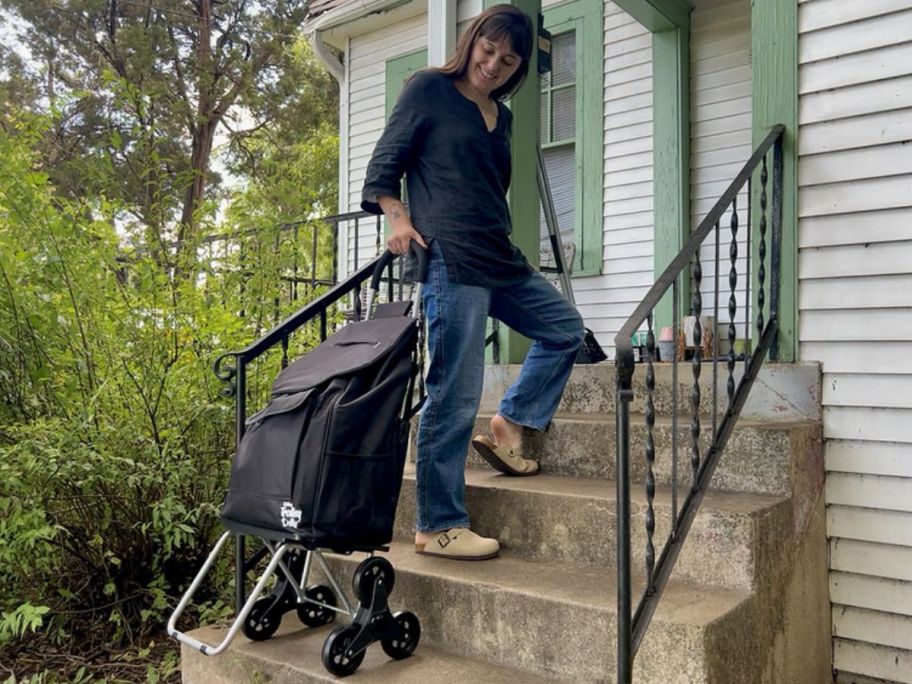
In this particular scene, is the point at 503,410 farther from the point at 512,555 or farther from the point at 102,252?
the point at 102,252

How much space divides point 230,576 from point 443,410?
4.94ft

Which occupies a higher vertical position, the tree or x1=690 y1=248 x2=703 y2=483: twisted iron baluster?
the tree

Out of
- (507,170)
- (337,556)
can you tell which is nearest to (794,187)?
(507,170)

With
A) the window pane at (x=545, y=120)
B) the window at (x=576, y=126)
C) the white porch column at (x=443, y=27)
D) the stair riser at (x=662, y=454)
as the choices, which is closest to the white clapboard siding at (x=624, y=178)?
the window at (x=576, y=126)

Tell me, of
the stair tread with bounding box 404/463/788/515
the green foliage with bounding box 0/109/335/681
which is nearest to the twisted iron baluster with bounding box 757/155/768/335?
the stair tread with bounding box 404/463/788/515

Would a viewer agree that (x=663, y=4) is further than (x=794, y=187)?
Yes

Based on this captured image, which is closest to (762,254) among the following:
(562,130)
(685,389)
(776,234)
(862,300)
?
(776,234)

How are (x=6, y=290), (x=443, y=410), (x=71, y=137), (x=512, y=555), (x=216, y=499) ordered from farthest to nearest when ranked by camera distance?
(x=71, y=137), (x=216, y=499), (x=6, y=290), (x=512, y=555), (x=443, y=410)

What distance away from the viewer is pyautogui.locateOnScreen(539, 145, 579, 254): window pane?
5352mm

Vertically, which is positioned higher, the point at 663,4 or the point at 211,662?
the point at 663,4

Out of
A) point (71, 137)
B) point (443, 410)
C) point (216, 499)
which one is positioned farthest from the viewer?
point (71, 137)

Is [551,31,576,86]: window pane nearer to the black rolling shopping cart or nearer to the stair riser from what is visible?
the stair riser

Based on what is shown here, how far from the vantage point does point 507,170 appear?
259 centimetres

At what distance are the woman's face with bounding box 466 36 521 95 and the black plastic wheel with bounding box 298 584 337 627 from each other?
1677 mm
